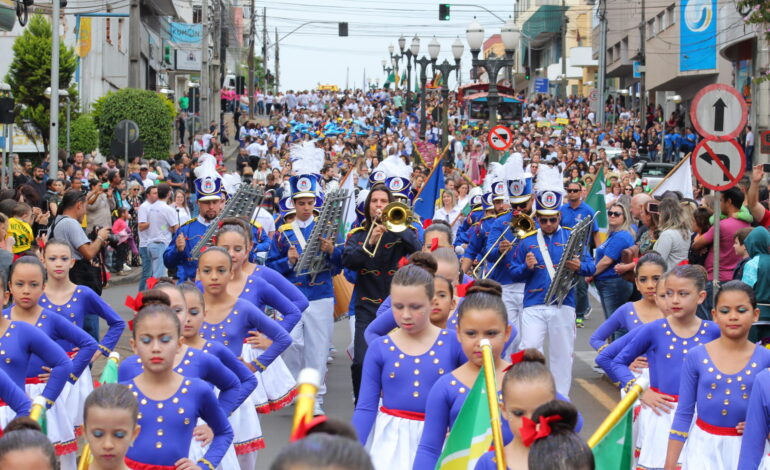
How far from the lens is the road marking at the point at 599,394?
38.5 feet

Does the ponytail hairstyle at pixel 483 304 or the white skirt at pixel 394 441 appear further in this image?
the white skirt at pixel 394 441

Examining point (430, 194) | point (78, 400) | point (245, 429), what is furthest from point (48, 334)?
point (430, 194)

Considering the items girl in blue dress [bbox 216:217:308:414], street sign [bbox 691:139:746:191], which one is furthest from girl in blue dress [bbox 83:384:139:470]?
street sign [bbox 691:139:746:191]

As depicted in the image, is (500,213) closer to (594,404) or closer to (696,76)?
(594,404)

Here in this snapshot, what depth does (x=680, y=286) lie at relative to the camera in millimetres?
7629

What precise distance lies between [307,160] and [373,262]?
2.68m

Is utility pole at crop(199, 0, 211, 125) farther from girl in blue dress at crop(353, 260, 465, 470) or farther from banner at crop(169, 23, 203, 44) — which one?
girl in blue dress at crop(353, 260, 465, 470)

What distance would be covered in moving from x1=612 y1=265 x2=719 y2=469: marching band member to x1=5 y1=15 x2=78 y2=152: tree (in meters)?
28.0

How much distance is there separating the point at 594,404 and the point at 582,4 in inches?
3573

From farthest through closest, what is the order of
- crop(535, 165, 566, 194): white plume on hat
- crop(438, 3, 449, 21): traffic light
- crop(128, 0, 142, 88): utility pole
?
crop(438, 3, 449, 21): traffic light < crop(128, 0, 142, 88): utility pole < crop(535, 165, 566, 194): white plume on hat

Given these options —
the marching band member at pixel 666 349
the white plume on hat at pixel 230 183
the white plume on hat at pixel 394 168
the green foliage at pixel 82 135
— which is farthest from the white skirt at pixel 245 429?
the green foliage at pixel 82 135

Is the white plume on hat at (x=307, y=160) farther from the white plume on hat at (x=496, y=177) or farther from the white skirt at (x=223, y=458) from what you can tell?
the white skirt at (x=223, y=458)

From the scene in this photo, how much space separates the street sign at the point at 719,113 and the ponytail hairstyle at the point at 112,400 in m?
8.17

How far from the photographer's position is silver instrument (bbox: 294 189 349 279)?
37.2 ft
